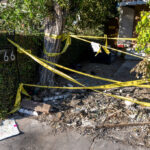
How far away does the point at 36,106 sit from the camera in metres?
3.96

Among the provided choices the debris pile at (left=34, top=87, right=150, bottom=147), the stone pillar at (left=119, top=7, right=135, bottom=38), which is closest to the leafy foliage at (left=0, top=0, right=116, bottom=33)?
the debris pile at (left=34, top=87, right=150, bottom=147)

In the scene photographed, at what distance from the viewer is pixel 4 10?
4.50m

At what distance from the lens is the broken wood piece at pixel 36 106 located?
3.88 m

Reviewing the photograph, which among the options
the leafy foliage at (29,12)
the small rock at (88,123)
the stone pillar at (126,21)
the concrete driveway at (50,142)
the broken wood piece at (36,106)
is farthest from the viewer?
the stone pillar at (126,21)

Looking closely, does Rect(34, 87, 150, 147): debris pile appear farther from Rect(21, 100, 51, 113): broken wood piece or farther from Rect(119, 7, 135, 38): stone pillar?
Rect(119, 7, 135, 38): stone pillar

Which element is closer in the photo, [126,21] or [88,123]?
[88,123]

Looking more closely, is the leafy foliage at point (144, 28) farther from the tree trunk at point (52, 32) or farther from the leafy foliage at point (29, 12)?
the tree trunk at point (52, 32)

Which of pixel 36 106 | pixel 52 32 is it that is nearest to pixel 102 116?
pixel 36 106

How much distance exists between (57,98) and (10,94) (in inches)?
46.6

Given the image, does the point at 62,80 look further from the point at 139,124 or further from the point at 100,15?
the point at 100,15

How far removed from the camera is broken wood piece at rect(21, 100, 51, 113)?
12.7 feet

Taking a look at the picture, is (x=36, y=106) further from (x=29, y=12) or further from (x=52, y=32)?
(x=29, y=12)

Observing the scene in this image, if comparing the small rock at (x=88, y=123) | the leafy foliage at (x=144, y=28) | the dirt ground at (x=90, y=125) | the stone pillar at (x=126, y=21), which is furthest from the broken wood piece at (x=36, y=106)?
the stone pillar at (x=126, y=21)

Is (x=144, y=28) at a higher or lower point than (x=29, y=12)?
lower
